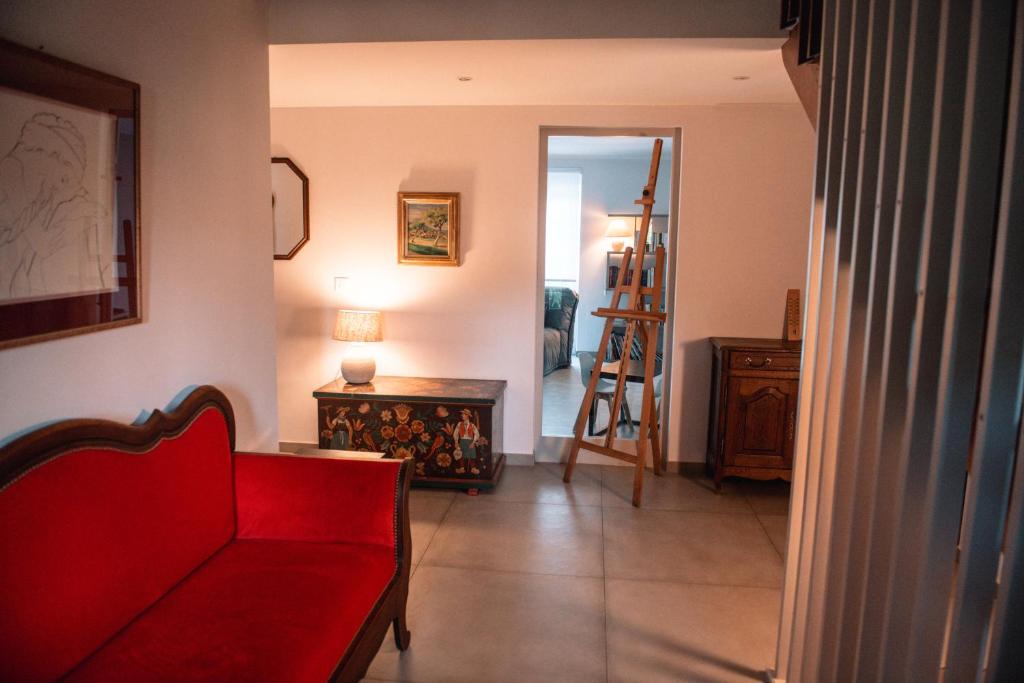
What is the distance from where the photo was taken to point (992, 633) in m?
1.27

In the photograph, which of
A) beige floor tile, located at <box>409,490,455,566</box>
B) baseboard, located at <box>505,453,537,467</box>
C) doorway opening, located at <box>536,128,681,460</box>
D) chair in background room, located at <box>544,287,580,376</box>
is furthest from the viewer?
doorway opening, located at <box>536,128,681,460</box>

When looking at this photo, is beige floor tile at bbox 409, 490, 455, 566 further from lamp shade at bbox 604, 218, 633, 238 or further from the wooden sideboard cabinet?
lamp shade at bbox 604, 218, 633, 238

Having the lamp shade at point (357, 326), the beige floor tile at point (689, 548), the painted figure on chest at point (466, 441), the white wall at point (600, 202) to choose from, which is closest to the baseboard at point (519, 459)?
the painted figure on chest at point (466, 441)

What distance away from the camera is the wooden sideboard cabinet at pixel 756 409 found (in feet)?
13.5

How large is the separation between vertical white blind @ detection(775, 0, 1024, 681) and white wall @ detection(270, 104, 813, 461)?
227cm

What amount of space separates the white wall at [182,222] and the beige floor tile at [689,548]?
1774mm

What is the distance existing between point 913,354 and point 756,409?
2628 millimetres

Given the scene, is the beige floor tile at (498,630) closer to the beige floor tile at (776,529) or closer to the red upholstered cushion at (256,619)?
the red upholstered cushion at (256,619)

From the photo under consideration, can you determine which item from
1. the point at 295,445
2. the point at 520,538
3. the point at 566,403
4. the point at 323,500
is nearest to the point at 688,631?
the point at 520,538

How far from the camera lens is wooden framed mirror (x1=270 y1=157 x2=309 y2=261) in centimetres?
457

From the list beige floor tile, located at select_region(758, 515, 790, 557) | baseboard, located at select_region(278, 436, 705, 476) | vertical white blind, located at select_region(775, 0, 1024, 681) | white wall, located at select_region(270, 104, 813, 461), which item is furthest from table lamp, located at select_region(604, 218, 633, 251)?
vertical white blind, located at select_region(775, 0, 1024, 681)

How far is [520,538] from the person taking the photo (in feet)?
11.8

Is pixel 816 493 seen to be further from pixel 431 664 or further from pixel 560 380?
pixel 560 380

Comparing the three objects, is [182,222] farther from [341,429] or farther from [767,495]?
[767,495]
